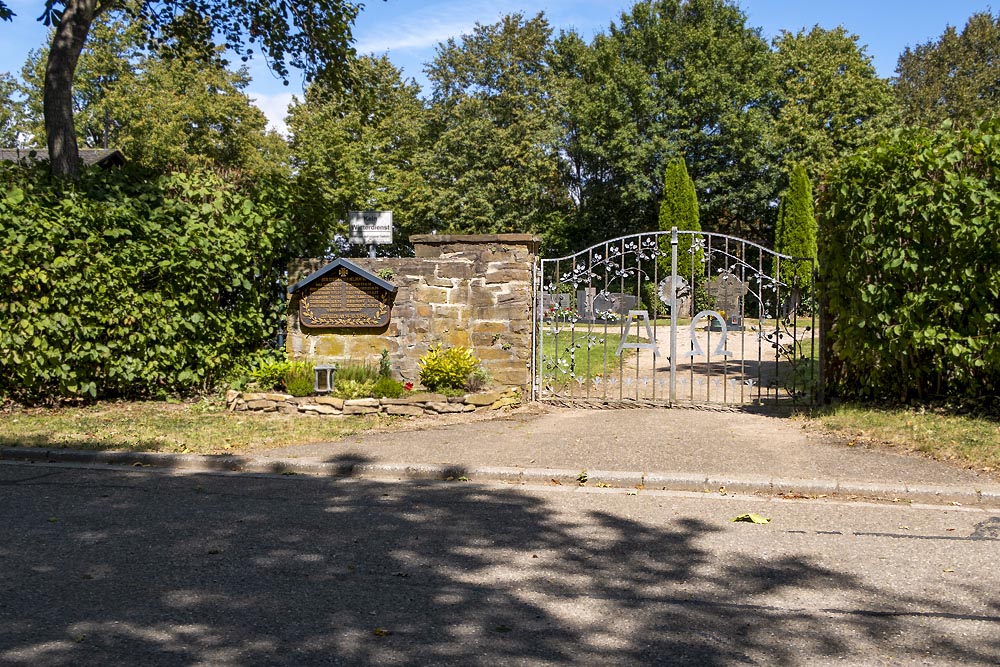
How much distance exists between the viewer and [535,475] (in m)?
7.75

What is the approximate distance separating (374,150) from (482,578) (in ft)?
125

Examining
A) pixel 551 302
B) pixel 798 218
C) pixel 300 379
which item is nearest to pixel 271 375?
pixel 300 379

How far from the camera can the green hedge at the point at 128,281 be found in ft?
34.6

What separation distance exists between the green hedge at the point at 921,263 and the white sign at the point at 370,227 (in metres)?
6.37

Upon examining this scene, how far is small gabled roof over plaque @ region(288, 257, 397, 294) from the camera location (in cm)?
1189

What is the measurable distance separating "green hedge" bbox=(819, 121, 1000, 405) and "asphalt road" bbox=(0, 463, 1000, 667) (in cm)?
292

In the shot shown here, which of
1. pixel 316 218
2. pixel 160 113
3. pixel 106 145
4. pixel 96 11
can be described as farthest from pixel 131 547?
pixel 106 145

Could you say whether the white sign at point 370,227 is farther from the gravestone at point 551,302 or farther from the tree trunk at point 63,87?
the tree trunk at point 63,87

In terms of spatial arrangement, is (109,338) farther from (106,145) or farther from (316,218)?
(106,145)

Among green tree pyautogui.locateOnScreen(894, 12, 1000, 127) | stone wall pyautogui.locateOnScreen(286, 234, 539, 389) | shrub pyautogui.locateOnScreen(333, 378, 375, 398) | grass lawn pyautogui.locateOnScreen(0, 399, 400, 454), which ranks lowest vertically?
grass lawn pyautogui.locateOnScreen(0, 399, 400, 454)

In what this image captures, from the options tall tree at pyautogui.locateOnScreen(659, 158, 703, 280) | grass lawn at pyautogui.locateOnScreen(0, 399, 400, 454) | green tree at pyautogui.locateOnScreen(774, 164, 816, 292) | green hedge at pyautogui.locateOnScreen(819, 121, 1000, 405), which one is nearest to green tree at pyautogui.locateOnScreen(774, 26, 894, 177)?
green tree at pyautogui.locateOnScreen(774, 164, 816, 292)

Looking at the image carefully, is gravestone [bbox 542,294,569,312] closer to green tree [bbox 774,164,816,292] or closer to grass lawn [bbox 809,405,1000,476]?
grass lawn [bbox 809,405,1000,476]

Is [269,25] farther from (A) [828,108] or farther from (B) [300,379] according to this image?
(A) [828,108]

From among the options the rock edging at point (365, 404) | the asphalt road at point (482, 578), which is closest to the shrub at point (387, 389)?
the rock edging at point (365, 404)
